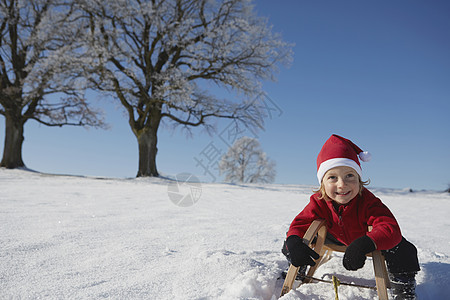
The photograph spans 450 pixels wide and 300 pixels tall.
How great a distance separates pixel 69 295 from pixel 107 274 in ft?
0.93

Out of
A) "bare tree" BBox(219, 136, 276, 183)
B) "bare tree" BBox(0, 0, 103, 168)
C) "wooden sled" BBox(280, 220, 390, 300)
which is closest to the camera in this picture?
"wooden sled" BBox(280, 220, 390, 300)

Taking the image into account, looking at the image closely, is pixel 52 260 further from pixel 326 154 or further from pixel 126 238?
pixel 326 154

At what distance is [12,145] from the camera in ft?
42.6

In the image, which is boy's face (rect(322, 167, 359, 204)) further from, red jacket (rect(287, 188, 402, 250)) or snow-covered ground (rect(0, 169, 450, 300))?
snow-covered ground (rect(0, 169, 450, 300))

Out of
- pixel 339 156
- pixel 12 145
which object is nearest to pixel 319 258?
pixel 339 156

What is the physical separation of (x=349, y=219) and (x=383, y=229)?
0.82 ft

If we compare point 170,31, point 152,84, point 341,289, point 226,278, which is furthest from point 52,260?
point 170,31

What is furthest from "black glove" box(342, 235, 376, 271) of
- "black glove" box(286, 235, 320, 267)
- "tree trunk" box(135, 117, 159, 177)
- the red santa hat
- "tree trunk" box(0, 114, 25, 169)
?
"tree trunk" box(0, 114, 25, 169)

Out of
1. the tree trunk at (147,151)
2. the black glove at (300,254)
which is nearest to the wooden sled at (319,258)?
the black glove at (300,254)

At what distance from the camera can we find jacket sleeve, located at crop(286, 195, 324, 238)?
1702 millimetres

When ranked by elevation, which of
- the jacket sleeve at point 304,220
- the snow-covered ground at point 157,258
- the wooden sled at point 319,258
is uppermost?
the jacket sleeve at point 304,220

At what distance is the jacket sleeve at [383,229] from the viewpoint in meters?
1.48

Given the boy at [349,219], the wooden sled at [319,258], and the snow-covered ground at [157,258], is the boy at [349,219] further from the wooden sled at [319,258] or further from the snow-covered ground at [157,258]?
the snow-covered ground at [157,258]

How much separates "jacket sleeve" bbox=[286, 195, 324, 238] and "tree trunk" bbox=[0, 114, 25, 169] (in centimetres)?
1452
